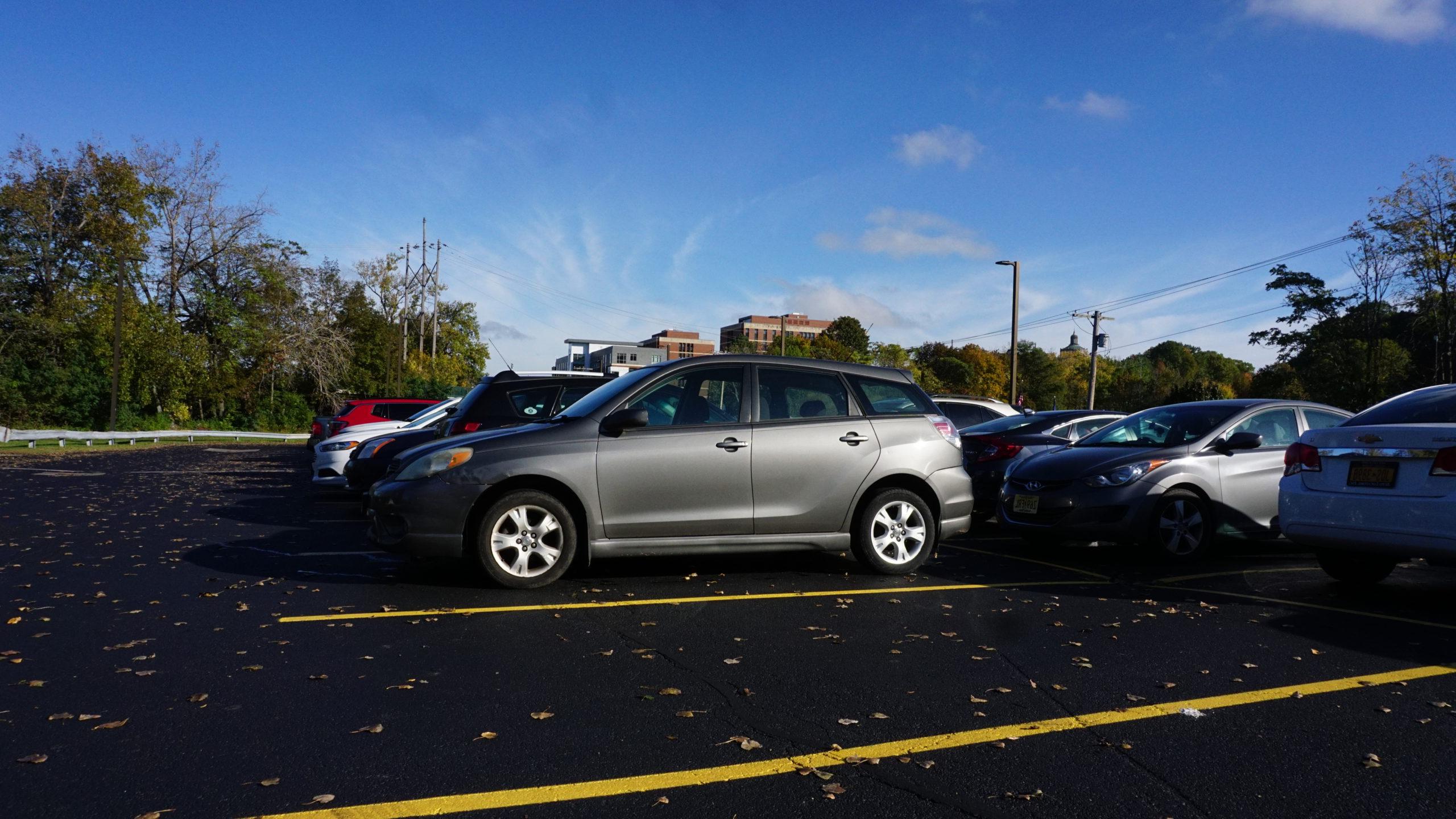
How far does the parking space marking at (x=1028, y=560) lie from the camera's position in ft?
25.9

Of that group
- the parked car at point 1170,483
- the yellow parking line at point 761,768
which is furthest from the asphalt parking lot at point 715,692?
the parked car at point 1170,483

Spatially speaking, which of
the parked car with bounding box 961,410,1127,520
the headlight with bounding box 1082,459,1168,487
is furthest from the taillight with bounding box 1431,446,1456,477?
the parked car with bounding box 961,410,1127,520

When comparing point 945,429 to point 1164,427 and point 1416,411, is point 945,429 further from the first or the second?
point 1416,411

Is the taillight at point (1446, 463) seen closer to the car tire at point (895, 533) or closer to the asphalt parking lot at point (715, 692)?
the asphalt parking lot at point (715, 692)

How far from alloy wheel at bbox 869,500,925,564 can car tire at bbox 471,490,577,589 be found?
94.9 inches

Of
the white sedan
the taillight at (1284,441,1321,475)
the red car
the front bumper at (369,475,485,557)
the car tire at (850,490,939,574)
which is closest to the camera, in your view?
the front bumper at (369,475,485,557)

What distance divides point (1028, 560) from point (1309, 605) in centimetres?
245

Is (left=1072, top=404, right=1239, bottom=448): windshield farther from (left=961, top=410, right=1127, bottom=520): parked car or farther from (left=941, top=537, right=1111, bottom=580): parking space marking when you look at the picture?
(left=941, top=537, right=1111, bottom=580): parking space marking

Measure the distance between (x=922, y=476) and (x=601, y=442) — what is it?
2609mm

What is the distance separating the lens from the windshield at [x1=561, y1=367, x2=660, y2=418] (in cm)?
712

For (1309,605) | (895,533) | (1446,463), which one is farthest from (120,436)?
(1446,463)

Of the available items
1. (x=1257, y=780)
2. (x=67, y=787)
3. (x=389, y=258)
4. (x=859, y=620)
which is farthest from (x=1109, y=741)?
(x=389, y=258)

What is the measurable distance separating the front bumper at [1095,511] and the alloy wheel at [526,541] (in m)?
4.48

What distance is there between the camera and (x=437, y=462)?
6711 millimetres
